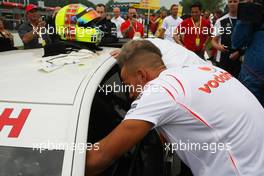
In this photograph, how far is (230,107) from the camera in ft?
5.15

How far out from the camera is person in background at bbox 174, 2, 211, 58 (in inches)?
268

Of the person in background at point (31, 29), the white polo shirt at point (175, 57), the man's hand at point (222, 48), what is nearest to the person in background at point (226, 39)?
the man's hand at point (222, 48)

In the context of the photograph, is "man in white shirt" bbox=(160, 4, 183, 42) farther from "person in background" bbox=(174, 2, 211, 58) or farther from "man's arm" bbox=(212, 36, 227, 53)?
"man's arm" bbox=(212, 36, 227, 53)

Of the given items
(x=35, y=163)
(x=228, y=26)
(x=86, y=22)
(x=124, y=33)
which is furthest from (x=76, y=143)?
(x=124, y=33)

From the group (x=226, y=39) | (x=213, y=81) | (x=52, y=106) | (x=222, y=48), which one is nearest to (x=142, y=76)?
(x=213, y=81)

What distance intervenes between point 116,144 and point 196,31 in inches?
225

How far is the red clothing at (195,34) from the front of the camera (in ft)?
22.3

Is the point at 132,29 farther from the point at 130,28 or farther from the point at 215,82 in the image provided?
the point at 215,82

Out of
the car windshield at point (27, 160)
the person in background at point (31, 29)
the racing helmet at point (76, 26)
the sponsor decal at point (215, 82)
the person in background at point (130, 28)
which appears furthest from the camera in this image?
the person in background at point (130, 28)

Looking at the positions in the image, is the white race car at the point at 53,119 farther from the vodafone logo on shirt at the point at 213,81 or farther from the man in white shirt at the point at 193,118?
the vodafone logo on shirt at the point at 213,81

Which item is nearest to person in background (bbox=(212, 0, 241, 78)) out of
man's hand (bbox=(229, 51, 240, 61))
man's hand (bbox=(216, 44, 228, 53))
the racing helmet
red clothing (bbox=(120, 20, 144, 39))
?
man's hand (bbox=(216, 44, 228, 53))

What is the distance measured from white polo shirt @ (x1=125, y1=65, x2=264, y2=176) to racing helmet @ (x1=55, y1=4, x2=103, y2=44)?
915mm

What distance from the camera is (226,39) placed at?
4988 millimetres

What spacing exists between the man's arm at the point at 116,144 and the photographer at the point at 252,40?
76.5 inches
